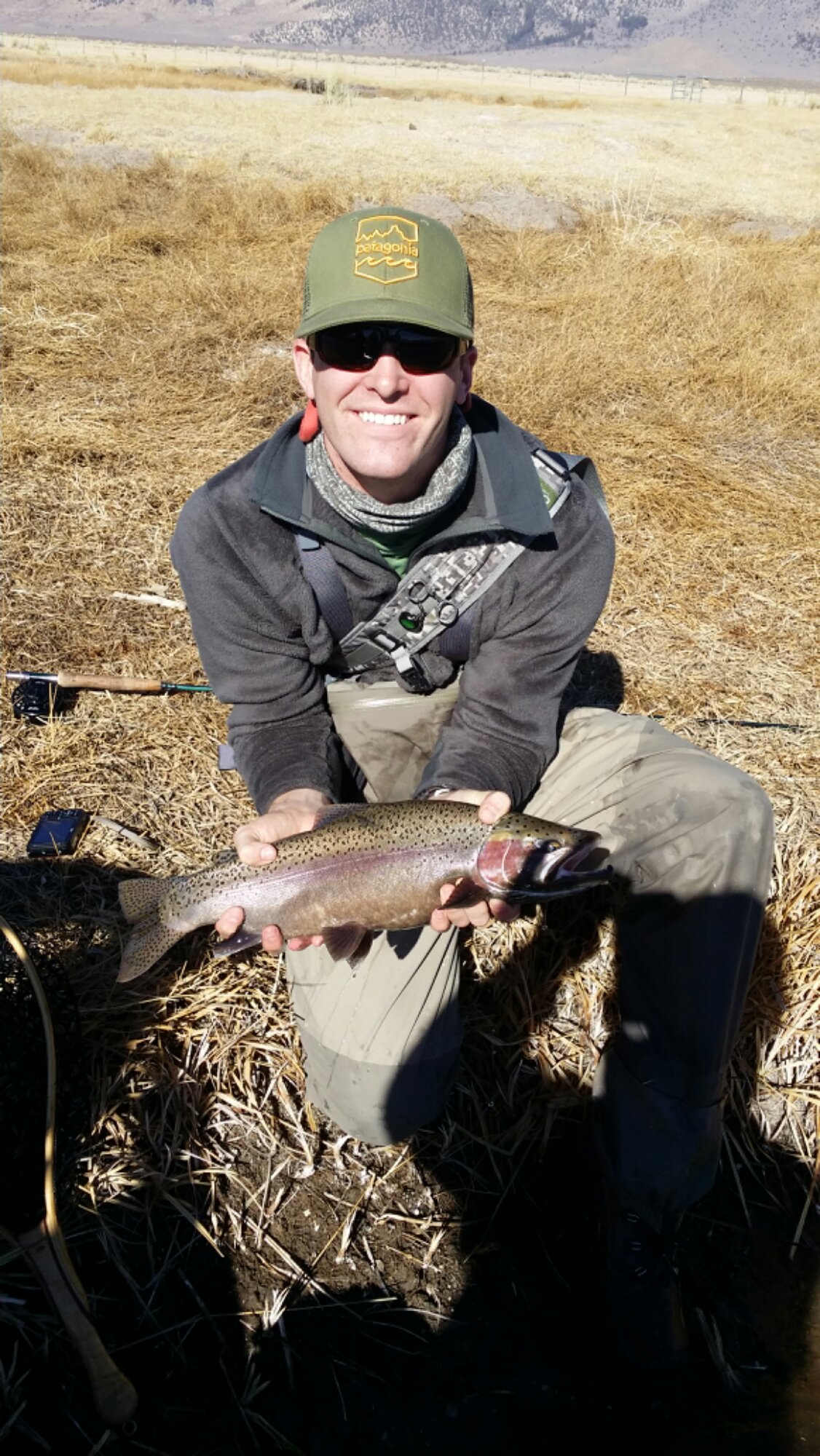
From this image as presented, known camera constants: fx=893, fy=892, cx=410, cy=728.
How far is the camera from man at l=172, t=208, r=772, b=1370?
2.71 metres

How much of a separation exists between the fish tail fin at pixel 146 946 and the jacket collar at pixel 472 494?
1.40 meters

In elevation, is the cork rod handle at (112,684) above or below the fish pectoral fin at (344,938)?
below

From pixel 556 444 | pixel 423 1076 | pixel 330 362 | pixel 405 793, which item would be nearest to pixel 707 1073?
pixel 423 1076

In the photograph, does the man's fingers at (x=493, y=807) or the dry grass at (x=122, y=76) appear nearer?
the man's fingers at (x=493, y=807)

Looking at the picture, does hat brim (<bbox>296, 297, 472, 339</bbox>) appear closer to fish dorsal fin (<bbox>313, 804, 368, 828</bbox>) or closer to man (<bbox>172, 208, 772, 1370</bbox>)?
man (<bbox>172, 208, 772, 1370</bbox>)

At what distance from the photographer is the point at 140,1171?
2.91m

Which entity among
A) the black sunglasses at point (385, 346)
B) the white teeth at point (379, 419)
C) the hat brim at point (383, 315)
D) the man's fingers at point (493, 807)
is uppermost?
the hat brim at point (383, 315)

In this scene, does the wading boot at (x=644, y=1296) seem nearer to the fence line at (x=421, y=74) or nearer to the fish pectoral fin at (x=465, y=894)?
the fish pectoral fin at (x=465, y=894)

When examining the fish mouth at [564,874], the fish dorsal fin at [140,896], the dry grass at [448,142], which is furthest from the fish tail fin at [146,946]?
the dry grass at [448,142]

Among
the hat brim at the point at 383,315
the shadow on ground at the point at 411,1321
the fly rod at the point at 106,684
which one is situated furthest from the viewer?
the fly rod at the point at 106,684

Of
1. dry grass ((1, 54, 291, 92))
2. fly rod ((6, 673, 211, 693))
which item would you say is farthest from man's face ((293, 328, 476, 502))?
dry grass ((1, 54, 291, 92))

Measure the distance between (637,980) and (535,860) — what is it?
543 mm

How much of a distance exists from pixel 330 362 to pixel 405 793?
174cm

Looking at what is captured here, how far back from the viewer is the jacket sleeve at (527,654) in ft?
10.5
